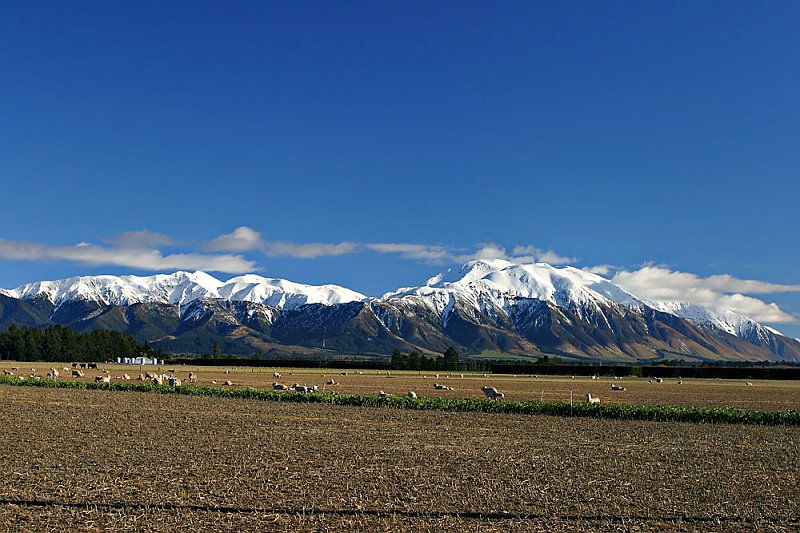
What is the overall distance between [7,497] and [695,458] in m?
20.5

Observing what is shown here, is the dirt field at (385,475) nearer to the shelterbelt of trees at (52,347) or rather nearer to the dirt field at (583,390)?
the dirt field at (583,390)

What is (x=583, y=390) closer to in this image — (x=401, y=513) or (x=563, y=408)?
(x=563, y=408)

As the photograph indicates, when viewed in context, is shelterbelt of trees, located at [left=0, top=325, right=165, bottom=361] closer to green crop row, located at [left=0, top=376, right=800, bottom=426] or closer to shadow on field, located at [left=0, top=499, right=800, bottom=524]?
green crop row, located at [left=0, top=376, right=800, bottom=426]

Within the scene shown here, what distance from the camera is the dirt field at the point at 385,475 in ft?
55.0

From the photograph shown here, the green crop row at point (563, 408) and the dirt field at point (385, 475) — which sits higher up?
the green crop row at point (563, 408)

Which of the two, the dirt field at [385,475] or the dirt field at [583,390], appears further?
the dirt field at [583,390]

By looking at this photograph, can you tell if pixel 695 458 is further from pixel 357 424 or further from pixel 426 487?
pixel 357 424

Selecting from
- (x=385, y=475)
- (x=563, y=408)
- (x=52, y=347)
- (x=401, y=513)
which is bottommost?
(x=401, y=513)

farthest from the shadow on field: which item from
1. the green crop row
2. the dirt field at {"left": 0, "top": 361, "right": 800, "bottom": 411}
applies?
the dirt field at {"left": 0, "top": 361, "right": 800, "bottom": 411}

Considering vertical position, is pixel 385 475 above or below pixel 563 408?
below

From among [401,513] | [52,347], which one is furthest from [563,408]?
[52,347]

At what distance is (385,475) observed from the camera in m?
21.9

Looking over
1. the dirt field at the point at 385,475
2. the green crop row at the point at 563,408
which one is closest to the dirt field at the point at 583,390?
the green crop row at the point at 563,408

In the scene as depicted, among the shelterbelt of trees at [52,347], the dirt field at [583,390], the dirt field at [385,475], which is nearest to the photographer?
the dirt field at [385,475]
